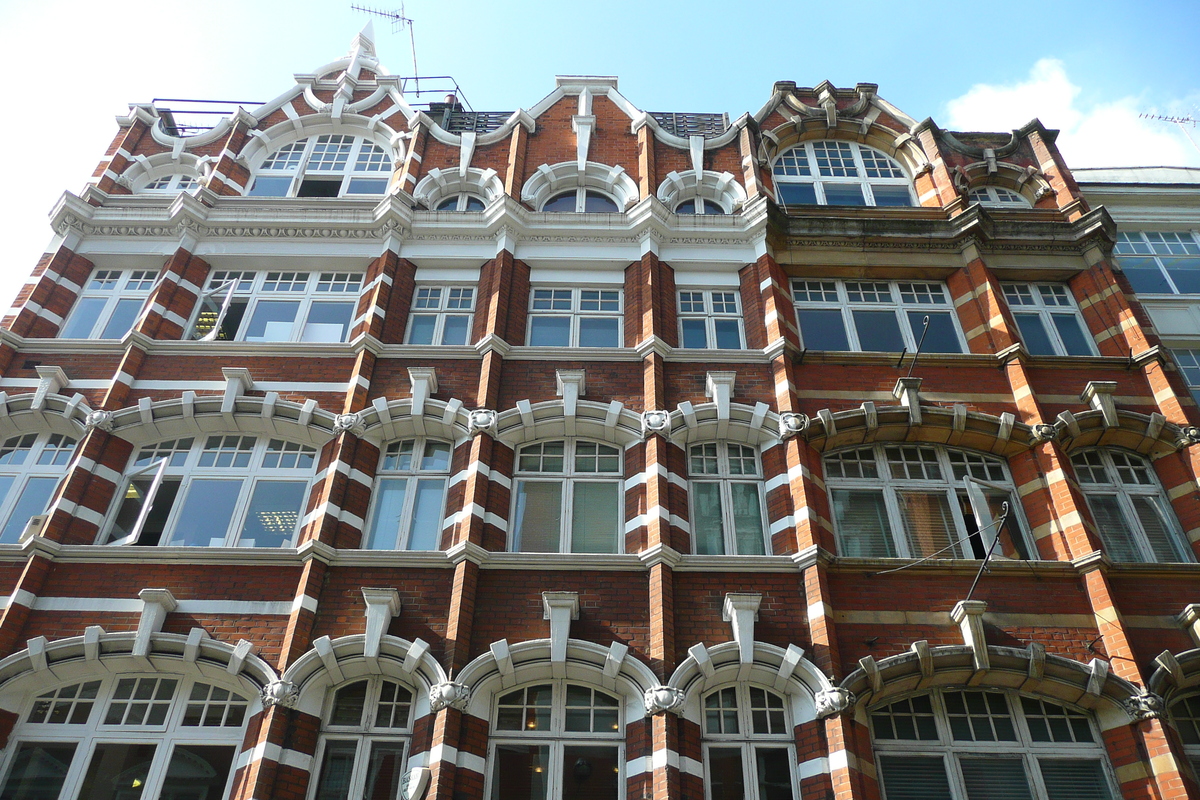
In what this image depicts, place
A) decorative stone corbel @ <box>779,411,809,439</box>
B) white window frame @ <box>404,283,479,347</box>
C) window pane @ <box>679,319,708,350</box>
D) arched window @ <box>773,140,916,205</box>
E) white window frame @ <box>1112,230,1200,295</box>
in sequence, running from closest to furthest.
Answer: decorative stone corbel @ <box>779,411,809,439</box>, window pane @ <box>679,319,708,350</box>, white window frame @ <box>404,283,479,347</box>, white window frame @ <box>1112,230,1200,295</box>, arched window @ <box>773,140,916,205</box>

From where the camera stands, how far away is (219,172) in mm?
19406

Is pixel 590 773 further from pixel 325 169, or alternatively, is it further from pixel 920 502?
pixel 325 169

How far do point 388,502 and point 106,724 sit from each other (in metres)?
4.83

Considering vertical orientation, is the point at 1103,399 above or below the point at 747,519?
above

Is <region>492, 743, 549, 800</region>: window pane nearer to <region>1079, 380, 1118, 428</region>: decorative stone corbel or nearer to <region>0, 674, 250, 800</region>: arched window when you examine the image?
<region>0, 674, 250, 800</region>: arched window

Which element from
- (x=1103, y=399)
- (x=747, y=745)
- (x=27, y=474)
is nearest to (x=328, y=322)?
(x=27, y=474)

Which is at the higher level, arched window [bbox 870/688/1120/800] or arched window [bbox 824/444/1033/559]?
arched window [bbox 824/444/1033/559]

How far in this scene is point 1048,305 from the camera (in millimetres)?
17797

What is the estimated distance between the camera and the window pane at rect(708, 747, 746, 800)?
11516mm

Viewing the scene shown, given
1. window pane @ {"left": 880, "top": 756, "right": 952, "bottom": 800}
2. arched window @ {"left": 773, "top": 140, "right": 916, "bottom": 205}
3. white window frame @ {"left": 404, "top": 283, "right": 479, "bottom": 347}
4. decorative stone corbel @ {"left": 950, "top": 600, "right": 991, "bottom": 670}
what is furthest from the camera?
arched window @ {"left": 773, "top": 140, "right": 916, "bottom": 205}

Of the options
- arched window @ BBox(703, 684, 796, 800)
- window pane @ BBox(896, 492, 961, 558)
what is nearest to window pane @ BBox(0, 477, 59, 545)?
arched window @ BBox(703, 684, 796, 800)

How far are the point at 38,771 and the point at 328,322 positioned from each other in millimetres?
8647

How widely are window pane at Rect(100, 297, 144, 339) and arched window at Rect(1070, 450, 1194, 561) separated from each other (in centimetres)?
1727

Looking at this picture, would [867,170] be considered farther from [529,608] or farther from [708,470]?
[529,608]
